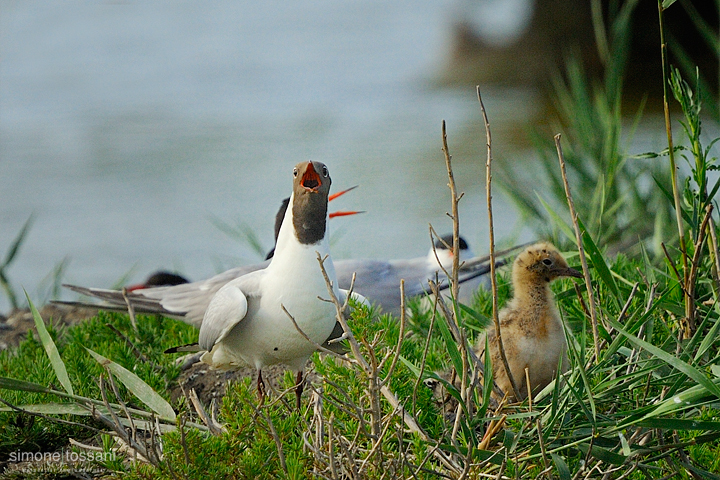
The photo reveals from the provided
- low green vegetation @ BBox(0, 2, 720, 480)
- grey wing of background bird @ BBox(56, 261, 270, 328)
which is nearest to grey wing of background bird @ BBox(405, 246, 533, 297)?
grey wing of background bird @ BBox(56, 261, 270, 328)

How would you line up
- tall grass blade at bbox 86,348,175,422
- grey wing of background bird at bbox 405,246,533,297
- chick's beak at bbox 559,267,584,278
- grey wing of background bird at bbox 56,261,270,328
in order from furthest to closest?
grey wing of background bird at bbox 405,246,533,297, grey wing of background bird at bbox 56,261,270,328, chick's beak at bbox 559,267,584,278, tall grass blade at bbox 86,348,175,422

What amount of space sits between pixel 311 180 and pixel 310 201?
71 mm

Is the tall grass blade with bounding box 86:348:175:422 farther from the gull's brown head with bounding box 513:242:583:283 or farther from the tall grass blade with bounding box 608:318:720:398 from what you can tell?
the gull's brown head with bounding box 513:242:583:283

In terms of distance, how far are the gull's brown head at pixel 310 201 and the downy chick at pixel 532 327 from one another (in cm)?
68

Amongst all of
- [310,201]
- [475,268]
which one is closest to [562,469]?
[310,201]

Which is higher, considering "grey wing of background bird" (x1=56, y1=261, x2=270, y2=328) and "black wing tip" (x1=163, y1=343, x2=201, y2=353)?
→ "black wing tip" (x1=163, y1=343, x2=201, y2=353)

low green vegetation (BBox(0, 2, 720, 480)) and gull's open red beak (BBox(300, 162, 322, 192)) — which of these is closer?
low green vegetation (BBox(0, 2, 720, 480))

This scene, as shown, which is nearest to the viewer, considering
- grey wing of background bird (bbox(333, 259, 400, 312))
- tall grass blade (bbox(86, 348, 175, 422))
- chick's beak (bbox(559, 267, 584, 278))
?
tall grass blade (bbox(86, 348, 175, 422))

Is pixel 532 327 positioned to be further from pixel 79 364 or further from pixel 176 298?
pixel 176 298

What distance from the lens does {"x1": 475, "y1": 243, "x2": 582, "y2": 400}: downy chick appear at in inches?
121

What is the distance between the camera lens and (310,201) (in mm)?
3090

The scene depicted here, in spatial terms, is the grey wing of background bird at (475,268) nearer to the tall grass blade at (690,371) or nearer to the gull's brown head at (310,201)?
the gull's brown head at (310,201)

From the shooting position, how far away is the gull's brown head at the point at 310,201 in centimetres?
308

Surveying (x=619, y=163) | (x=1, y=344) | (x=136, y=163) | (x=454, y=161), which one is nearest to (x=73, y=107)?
(x=136, y=163)
